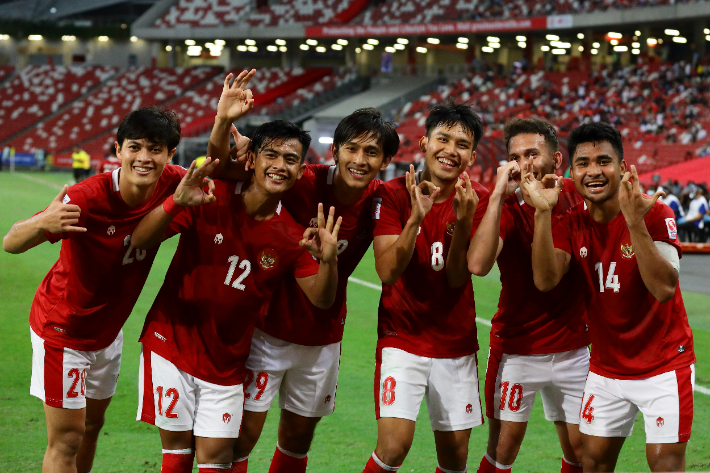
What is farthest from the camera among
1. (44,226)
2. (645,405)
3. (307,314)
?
(307,314)

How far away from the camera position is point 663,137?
2980cm

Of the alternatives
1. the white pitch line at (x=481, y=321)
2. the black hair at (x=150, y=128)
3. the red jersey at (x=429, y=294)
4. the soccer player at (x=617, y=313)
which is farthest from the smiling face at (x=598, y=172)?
the white pitch line at (x=481, y=321)

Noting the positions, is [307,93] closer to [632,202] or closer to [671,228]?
[671,228]

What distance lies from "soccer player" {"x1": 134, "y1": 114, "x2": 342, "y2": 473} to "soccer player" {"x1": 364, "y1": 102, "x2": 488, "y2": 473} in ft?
1.62

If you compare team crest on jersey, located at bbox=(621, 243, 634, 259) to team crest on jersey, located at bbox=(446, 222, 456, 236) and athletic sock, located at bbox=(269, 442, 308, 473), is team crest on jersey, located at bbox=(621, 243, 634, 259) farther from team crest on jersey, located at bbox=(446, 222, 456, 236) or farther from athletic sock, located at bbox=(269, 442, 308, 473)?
athletic sock, located at bbox=(269, 442, 308, 473)

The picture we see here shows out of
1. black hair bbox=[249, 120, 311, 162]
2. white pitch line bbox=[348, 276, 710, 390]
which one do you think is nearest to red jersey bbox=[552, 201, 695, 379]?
black hair bbox=[249, 120, 311, 162]

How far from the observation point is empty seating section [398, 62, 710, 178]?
2828 centimetres

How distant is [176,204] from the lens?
13.7 ft

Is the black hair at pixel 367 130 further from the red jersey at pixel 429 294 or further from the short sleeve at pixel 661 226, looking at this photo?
the short sleeve at pixel 661 226

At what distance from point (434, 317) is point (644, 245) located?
122cm

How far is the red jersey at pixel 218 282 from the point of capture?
4410mm

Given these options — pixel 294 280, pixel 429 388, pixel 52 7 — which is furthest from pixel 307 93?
pixel 429 388

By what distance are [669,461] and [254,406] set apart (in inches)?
89.4

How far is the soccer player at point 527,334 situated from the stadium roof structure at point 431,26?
3193 cm
